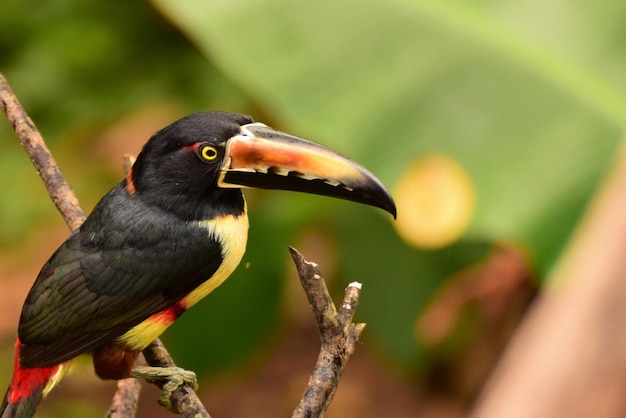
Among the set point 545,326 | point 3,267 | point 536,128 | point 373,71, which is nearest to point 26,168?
point 3,267

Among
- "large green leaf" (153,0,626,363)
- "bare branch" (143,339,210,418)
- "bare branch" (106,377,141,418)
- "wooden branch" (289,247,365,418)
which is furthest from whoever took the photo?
"large green leaf" (153,0,626,363)

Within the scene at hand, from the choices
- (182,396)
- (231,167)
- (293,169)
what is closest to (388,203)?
(293,169)

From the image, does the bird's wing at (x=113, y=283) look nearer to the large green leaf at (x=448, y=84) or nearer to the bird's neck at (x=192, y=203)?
the bird's neck at (x=192, y=203)

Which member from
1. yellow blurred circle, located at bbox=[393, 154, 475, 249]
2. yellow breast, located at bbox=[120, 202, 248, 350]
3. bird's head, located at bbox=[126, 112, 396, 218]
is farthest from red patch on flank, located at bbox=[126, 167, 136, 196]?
yellow blurred circle, located at bbox=[393, 154, 475, 249]

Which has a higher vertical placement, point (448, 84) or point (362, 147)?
point (448, 84)

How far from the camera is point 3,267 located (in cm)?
349

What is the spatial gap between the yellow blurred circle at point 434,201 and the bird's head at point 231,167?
568 millimetres

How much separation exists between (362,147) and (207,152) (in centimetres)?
57

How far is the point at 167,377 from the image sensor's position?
5.83ft

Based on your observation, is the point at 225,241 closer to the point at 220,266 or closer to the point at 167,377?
the point at 220,266

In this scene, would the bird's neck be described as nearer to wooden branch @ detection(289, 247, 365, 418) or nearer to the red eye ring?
the red eye ring

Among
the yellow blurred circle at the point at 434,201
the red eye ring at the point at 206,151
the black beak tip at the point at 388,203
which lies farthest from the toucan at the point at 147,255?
the yellow blurred circle at the point at 434,201

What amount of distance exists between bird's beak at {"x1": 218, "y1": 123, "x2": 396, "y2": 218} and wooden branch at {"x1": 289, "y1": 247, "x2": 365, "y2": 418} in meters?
0.18

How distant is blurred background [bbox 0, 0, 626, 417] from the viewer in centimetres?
216
